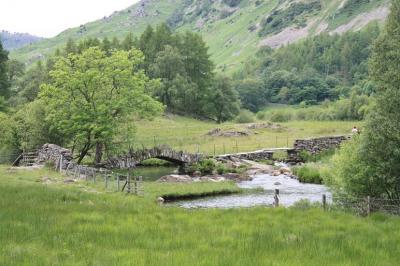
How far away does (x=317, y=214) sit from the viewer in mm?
24344

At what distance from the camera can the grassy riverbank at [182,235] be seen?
49.3 feet

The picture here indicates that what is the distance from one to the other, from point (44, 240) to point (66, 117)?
130 feet

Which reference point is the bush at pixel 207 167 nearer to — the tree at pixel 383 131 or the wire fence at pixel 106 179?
the wire fence at pixel 106 179

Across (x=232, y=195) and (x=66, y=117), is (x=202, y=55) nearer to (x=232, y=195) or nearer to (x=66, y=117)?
(x=66, y=117)

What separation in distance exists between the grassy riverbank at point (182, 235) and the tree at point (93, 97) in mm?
27701

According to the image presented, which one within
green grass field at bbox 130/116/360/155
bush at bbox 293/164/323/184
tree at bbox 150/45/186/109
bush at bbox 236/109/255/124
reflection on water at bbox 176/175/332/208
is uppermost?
tree at bbox 150/45/186/109

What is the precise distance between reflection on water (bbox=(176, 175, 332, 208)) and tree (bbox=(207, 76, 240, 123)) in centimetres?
6427

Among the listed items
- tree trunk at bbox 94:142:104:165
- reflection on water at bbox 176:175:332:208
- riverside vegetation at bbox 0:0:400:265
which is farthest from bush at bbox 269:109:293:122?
tree trunk at bbox 94:142:104:165

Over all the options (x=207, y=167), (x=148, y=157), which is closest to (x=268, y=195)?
(x=207, y=167)

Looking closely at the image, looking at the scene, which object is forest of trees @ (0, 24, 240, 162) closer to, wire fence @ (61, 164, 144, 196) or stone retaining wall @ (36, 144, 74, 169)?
stone retaining wall @ (36, 144, 74, 169)

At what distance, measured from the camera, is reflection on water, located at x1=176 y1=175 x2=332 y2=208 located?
39.8 meters

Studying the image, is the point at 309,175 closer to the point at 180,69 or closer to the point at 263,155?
the point at 263,155

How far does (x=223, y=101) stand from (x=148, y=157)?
211ft

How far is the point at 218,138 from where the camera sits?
91.2 meters
